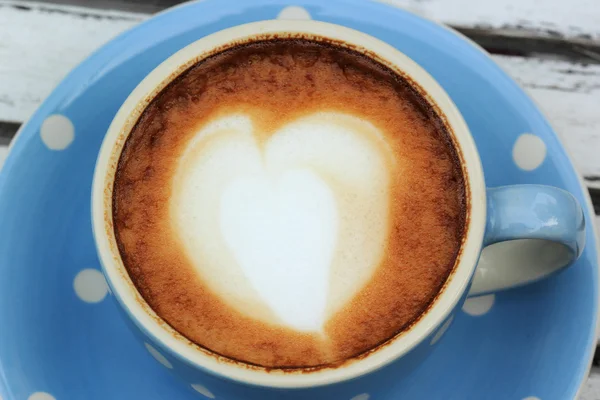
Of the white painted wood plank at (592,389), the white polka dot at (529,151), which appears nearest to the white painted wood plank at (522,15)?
the white polka dot at (529,151)

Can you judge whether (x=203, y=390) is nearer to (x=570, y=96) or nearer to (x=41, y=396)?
(x=41, y=396)

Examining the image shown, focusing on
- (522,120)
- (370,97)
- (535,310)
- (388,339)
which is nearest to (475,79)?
(522,120)

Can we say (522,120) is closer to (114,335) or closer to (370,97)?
(370,97)

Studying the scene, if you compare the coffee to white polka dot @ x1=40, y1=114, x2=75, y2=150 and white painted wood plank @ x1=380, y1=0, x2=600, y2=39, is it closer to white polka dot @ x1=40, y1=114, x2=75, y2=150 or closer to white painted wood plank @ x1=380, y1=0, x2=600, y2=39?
white polka dot @ x1=40, y1=114, x2=75, y2=150

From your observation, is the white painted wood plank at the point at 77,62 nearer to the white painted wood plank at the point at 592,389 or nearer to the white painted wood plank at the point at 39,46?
the white painted wood plank at the point at 39,46

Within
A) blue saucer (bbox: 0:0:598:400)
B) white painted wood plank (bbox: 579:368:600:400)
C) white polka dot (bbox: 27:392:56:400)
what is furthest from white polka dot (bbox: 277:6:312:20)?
white painted wood plank (bbox: 579:368:600:400)

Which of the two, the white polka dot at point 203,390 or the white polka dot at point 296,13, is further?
the white polka dot at point 296,13

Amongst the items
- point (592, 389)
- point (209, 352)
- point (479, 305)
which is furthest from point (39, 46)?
point (592, 389)
